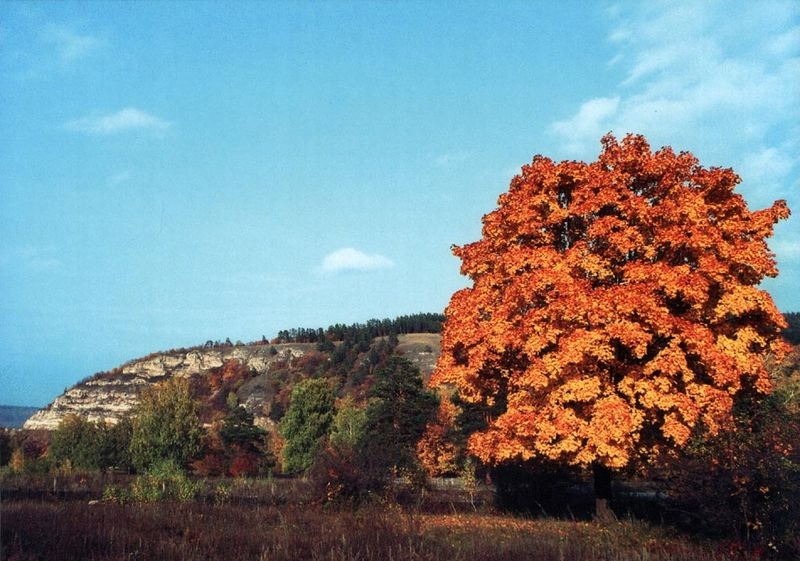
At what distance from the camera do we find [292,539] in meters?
12.9

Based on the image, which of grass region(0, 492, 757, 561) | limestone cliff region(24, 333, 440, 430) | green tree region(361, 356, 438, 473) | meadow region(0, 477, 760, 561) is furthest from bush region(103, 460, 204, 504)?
limestone cliff region(24, 333, 440, 430)

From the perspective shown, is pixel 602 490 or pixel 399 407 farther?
pixel 399 407

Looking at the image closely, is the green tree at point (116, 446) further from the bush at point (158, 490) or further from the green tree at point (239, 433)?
the bush at point (158, 490)

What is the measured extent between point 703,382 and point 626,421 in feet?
12.6

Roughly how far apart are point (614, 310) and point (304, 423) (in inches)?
1756

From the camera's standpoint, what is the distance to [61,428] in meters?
66.5

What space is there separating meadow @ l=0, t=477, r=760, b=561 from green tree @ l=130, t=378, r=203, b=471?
3943 centimetres

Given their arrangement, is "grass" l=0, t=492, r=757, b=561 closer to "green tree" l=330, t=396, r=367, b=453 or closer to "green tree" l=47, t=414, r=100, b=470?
"green tree" l=330, t=396, r=367, b=453

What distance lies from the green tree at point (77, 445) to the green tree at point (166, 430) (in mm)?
5533

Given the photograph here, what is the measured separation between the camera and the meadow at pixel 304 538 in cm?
1138

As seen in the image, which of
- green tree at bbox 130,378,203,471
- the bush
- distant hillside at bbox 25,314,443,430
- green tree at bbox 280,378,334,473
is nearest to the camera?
the bush

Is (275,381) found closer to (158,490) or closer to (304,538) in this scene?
(158,490)

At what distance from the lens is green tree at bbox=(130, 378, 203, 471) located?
57.7 meters

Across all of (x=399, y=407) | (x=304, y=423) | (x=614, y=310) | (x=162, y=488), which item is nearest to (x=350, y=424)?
(x=304, y=423)
